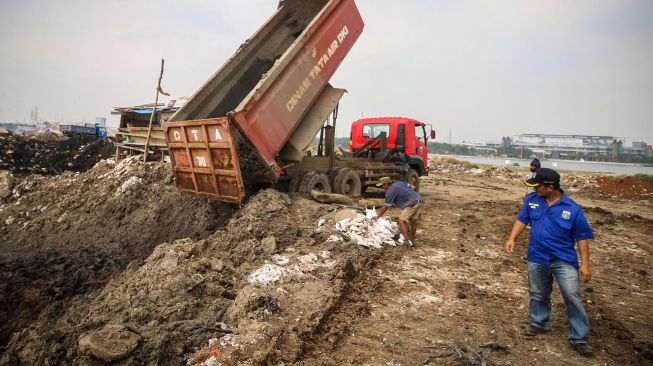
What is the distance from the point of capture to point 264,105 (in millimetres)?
6316

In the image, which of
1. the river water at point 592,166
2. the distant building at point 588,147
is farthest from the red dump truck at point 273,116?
the distant building at point 588,147

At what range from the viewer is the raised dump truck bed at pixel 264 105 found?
617 cm

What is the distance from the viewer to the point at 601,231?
8.21 m

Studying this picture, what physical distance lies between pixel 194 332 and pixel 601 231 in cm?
864

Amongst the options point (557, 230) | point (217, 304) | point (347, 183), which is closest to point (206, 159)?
point (217, 304)

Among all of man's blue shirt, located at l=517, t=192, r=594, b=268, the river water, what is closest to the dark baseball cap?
man's blue shirt, located at l=517, t=192, r=594, b=268

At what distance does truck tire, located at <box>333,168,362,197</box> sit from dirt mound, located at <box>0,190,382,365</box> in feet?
10.1

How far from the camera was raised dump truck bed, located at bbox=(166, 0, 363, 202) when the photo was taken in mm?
6168

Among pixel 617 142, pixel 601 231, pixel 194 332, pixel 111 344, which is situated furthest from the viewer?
pixel 617 142

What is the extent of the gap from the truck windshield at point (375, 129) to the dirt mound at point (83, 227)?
18.3 ft

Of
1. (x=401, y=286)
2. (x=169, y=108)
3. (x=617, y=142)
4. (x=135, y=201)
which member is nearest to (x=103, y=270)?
(x=135, y=201)

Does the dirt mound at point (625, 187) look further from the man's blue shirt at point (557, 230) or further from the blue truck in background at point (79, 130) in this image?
the blue truck in background at point (79, 130)

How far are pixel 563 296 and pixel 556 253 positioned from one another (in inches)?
14.6

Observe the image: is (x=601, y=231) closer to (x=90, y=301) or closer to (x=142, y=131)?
(x=90, y=301)
